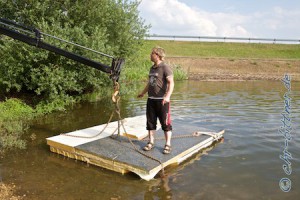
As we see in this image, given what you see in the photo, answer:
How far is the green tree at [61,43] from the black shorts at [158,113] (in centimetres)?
560

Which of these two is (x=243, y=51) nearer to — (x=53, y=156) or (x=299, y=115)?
(x=299, y=115)

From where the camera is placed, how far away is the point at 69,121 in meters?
11.2

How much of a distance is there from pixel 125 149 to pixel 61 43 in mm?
6089

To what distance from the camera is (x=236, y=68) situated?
32.2m

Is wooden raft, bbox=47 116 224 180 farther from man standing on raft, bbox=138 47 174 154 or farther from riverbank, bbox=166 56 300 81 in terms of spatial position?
riverbank, bbox=166 56 300 81

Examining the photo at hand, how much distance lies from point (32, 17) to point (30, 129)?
5.11 m

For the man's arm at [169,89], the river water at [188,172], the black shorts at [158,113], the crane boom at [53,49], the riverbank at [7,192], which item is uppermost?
the crane boom at [53,49]

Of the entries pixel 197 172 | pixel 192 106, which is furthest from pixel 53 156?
pixel 192 106

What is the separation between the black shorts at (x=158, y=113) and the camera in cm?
679

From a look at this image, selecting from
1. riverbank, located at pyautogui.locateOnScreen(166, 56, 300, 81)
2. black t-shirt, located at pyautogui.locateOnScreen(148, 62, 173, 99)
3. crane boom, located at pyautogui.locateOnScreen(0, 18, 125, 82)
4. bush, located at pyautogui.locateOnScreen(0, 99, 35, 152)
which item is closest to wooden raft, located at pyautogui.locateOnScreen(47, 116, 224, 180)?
bush, located at pyautogui.locateOnScreen(0, 99, 35, 152)

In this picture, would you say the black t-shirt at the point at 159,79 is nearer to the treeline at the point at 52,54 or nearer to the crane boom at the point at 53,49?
the crane boom at the point at 53,49

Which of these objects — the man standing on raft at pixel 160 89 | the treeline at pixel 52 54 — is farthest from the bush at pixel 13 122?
the man standing on raft at pixel 160 89

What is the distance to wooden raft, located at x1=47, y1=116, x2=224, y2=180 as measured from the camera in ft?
21.1

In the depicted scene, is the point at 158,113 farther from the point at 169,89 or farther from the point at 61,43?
the point at 61,43
